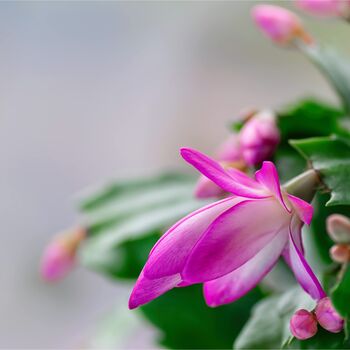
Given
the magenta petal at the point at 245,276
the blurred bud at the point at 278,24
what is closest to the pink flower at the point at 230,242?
the magenta petal at the point at 245,276

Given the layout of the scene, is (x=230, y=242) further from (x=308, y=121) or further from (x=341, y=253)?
(x=308, y=121)

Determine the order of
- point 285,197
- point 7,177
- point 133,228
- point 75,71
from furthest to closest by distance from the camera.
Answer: point 75,71 → point 7,177 → point 133,228 → point 285,197

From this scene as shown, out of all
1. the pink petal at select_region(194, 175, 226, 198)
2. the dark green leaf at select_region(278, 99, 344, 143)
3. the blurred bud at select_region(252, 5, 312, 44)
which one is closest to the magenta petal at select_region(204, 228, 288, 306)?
the pink petal at select_region(194, 175, 226, 198)

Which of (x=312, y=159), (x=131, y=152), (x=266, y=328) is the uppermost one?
(x=312, y=159)

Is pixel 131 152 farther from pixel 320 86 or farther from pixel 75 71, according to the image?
pixel 320 86

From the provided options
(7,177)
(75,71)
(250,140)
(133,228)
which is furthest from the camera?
(75,71)

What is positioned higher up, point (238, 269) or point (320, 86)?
point (238, 269)

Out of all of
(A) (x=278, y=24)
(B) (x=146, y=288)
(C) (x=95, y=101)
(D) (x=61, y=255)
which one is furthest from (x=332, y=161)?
(C) (x=95, y=101)

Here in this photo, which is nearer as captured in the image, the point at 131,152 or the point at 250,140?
the point at 250,140

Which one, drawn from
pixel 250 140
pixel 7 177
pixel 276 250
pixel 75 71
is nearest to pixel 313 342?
pixel 276 250
